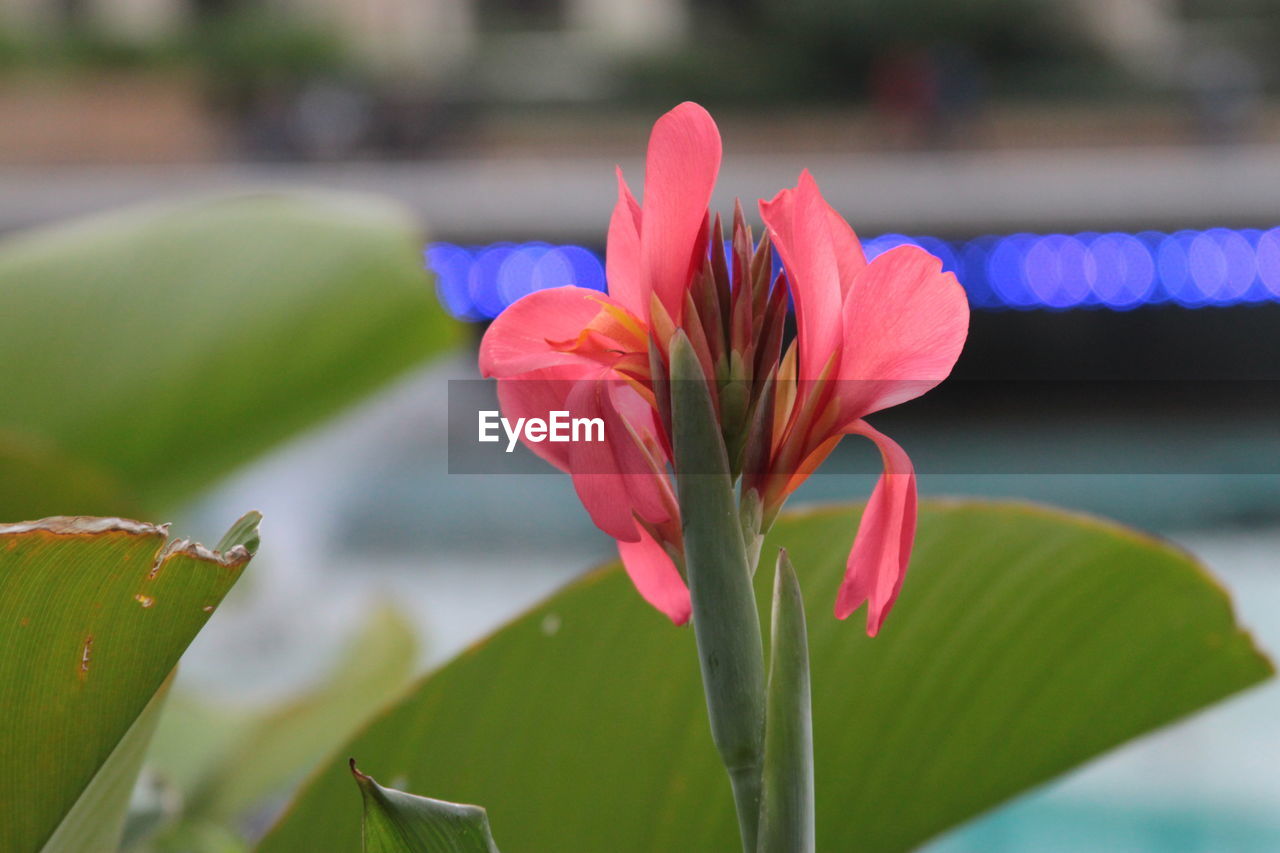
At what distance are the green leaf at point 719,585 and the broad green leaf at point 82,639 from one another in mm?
51

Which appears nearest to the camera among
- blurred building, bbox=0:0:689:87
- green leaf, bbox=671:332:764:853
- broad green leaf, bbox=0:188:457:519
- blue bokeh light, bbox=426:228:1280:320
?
green leaf, bbox=671:332:764:853

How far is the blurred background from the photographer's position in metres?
0.70

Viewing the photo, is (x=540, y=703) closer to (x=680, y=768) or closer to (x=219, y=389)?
(x=680, y=768)

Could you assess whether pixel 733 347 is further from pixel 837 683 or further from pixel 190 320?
pixel 190 320

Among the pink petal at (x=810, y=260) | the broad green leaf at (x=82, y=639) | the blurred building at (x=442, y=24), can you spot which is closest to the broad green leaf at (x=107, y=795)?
the broad green leaf at (x=82, y=639)

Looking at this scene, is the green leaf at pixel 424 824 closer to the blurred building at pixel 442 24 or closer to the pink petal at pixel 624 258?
the pink petal at pixel 624 258

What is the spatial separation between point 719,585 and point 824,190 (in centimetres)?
453

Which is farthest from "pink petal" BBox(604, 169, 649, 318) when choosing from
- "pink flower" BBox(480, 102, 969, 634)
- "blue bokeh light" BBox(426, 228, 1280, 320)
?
"blue bokeh light" BBox(426, 228, 1280, 320)

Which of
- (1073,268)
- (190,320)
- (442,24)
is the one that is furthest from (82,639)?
(442,24)

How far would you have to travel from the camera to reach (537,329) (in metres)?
0.14

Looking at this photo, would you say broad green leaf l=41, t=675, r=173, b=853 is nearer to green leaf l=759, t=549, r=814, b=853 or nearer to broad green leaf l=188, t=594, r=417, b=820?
green leaf l=759, t=549, r=814, b=853

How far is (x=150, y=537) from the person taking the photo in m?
0.13

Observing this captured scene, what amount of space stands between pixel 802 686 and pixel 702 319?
4cm

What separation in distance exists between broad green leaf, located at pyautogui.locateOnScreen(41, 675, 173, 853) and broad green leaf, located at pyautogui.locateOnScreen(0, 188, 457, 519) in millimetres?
183
